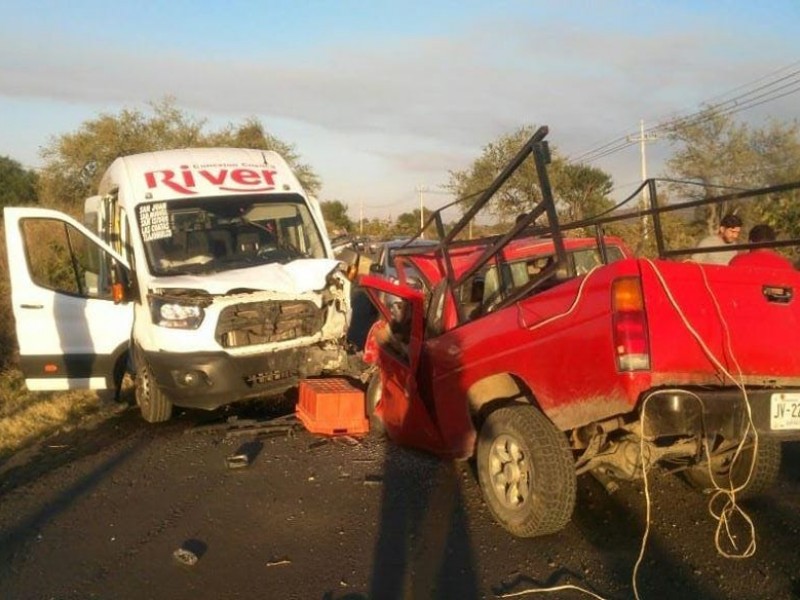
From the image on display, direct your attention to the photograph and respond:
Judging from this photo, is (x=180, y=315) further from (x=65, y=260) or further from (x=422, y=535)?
(x=65, y=260)

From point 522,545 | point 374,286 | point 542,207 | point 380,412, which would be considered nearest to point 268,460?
point 380,412

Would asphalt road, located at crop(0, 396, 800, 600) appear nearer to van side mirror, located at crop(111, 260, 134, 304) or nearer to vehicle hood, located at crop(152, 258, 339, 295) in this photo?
vehicle hood, located at crop(152, 258, 339, 295)

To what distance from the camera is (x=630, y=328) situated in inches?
158

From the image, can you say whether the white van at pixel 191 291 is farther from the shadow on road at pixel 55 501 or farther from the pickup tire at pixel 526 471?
the pickup tire at pixel 526 471

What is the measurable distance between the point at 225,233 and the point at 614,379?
5601mm

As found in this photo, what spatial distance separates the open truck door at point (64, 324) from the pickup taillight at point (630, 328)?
5479 mm

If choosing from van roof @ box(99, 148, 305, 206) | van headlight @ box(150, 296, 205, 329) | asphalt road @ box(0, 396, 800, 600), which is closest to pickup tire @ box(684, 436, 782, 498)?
asphalt road @ box(0, 396, 800, 600)

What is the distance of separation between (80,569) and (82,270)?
579 cm

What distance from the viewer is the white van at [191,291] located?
25.0 ft

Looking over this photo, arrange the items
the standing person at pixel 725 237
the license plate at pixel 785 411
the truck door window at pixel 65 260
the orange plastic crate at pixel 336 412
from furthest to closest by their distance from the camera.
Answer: the truck door window at pixel 65 260, the orange plastic crate at pixel 336 412, the standing person at pixel 725 237, the license plate at pixel 785 411

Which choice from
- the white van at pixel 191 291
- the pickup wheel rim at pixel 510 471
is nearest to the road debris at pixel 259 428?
the white van at pixel 191 291

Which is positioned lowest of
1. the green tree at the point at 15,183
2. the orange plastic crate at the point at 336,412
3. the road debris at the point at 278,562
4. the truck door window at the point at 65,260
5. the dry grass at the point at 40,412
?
the road debris at the point at 278,562

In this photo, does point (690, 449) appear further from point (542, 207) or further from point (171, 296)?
point (171, 296)

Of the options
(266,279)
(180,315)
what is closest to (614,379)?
(266,279)
